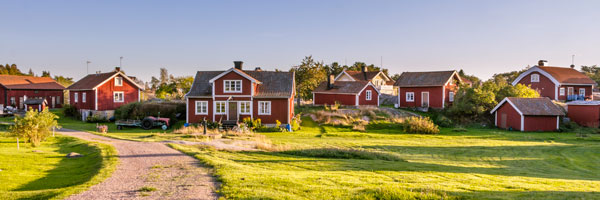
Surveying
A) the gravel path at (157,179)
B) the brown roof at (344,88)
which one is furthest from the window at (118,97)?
the gravel path at (157,179)

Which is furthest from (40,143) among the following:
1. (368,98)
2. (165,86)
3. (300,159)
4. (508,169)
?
(165,86)

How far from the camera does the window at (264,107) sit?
35156mm

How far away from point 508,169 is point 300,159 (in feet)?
28.8

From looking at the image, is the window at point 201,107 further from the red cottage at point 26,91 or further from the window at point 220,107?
the red cottage at point 26,91

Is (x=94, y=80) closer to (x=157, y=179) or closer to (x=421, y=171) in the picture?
(x=157, y=179)

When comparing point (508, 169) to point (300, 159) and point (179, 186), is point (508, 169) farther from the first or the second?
point (179, 186)

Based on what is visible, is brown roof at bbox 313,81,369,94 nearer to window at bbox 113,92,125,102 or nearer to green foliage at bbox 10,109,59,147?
window at bbox 113,92,125,102

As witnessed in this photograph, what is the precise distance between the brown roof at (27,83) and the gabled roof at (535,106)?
5639 cm

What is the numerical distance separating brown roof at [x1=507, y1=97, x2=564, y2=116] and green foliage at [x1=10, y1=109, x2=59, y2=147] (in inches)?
1465

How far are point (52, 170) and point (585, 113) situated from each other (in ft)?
141

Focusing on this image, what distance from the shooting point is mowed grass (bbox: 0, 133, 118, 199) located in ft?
34.3

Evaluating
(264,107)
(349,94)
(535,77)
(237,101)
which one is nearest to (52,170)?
(237,101)

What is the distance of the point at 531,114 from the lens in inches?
1372

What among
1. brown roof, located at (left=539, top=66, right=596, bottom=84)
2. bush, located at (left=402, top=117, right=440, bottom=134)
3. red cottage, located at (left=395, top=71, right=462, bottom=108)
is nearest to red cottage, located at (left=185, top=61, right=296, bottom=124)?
bush, located at (left=402, top=117, right=440, bottom=134)
